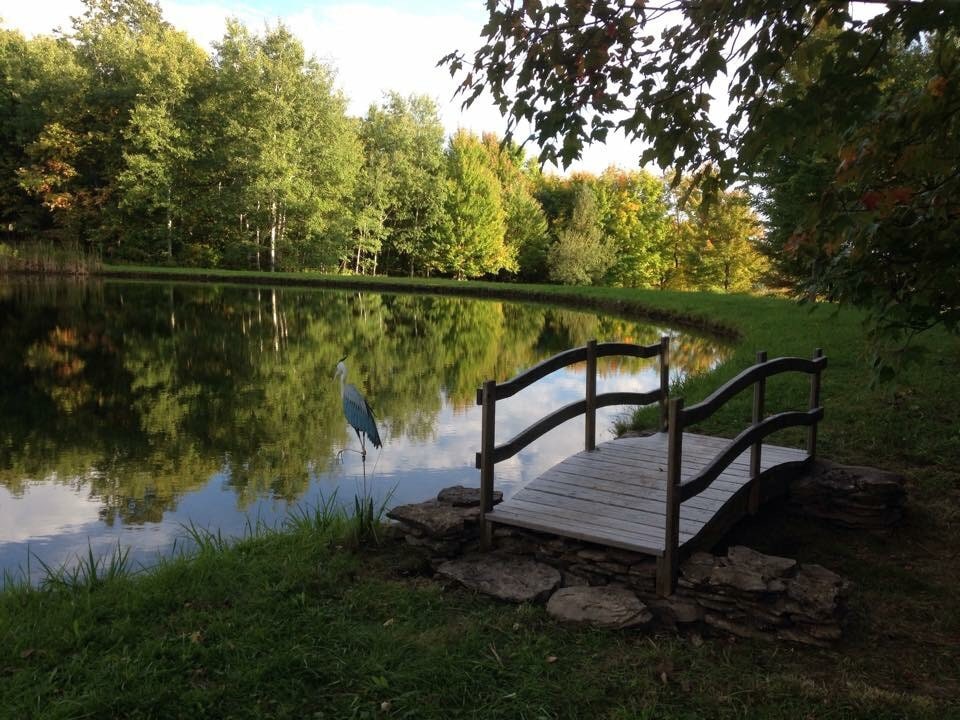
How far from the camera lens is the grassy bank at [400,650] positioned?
3689 millimetres

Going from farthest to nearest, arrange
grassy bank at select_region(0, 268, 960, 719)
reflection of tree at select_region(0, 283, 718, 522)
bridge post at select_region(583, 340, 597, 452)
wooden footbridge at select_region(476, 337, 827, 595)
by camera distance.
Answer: reflection of tree at select_region(0, 283, 718, 522), bridge post at select_region(583, 340, 597, 452), wooden footbridge at select_region(476, 337, 827, 595), grassy bank at select_region(0, 268, 960, 719)

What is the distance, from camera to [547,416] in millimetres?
6070

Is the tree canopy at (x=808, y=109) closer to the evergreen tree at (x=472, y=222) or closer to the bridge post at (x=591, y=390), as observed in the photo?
the bridge post at (x=591, y=390)

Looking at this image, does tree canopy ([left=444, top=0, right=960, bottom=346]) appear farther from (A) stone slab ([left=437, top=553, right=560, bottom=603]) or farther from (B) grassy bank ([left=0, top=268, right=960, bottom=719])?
(A) stone slab ([left=437, top=553, right=560, bottom=603])

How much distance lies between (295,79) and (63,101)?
16.0 m

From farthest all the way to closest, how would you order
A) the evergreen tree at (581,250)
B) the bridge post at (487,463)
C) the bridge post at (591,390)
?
1. the evergreen tree at (581,250)
2. the bridge post at (591,390)
3. the bridge post at (487,463)

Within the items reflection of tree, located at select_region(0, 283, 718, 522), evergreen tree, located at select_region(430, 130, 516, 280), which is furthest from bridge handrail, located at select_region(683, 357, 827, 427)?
evergreen tree, located at select_region(430, 130, 516, 280)

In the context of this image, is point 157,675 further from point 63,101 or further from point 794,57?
point 63,101

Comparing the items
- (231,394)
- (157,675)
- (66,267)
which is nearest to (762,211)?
(231,394)

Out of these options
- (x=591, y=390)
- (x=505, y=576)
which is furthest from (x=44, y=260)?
(x=505, y=576)

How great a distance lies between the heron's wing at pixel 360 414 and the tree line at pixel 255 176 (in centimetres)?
4072

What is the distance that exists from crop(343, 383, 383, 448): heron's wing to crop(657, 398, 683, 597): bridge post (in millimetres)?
3136

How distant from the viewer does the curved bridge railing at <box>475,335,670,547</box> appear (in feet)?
18.1

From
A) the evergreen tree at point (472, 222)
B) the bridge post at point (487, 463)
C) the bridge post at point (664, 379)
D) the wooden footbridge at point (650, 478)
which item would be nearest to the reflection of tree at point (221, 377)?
the bridge post at point (487, 463)
